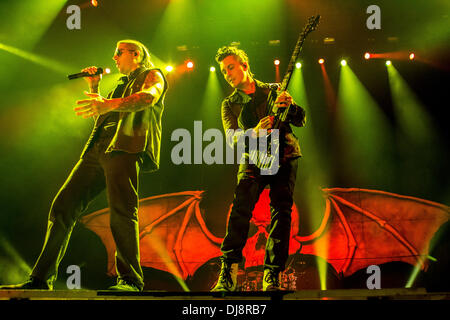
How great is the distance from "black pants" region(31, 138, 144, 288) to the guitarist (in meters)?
0.64

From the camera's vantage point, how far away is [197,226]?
20.3ft

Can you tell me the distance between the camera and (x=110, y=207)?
2.63m

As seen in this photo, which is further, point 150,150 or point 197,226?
point 197,226

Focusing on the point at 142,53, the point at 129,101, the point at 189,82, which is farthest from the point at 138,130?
the point at 189,82

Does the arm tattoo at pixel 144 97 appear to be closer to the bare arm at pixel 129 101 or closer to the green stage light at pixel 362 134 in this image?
the bare arm at pixel 129 101

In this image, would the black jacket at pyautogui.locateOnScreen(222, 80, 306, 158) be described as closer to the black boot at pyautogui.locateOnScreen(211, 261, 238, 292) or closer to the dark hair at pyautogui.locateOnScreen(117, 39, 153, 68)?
the dark hair at pyautogui.locateOnScreen(117, 39, 153, 68)

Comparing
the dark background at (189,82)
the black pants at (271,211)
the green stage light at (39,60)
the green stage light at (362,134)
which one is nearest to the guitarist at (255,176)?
the black pants at (271,211)

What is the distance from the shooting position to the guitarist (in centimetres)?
261

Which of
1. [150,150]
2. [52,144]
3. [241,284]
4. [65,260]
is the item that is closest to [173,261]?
[241,284]

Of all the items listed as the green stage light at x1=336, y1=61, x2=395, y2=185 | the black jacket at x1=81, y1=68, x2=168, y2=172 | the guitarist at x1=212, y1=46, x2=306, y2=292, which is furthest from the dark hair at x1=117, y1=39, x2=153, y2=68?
the green stage light at x1=336, y1=61, x2=395, y2=185

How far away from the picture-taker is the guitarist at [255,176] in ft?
8.57

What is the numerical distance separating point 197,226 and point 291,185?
3.60 metres

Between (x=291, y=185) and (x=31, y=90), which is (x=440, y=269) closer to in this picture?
(x=291, y=185)
